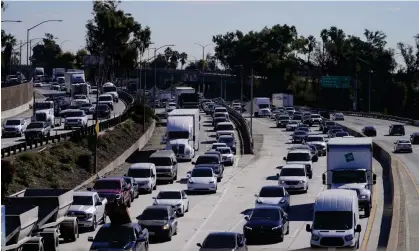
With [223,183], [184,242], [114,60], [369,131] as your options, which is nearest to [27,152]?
[223,183]

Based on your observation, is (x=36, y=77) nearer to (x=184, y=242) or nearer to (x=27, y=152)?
(x=27, y=152)

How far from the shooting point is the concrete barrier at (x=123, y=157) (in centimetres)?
5594

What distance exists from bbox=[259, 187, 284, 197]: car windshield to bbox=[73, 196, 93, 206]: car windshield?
822cm

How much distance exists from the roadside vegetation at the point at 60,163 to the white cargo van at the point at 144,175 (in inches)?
139

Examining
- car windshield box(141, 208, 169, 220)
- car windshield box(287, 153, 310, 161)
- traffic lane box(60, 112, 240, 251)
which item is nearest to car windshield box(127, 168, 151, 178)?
traffic lane box(60, 112, 240, 251)

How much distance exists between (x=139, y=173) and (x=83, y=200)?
45.5ft

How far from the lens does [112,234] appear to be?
2725cm

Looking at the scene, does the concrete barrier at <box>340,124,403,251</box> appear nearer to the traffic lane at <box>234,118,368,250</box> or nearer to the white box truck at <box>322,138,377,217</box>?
the traffic lane at <box>234,118,368,250</box>

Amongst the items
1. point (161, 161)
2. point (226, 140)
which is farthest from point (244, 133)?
point (161, 161)

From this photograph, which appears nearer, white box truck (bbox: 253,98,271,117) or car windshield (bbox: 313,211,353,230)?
car windshield (bbox: 313,211,353,230)

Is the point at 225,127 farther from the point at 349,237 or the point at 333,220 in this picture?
the point at 349,237

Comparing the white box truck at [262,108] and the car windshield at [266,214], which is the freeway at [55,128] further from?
the car windshield at [266,214]

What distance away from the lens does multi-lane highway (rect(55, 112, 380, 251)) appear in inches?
1342

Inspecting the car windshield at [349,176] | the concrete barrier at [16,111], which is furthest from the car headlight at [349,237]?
the concrete barrier at [16,111]
